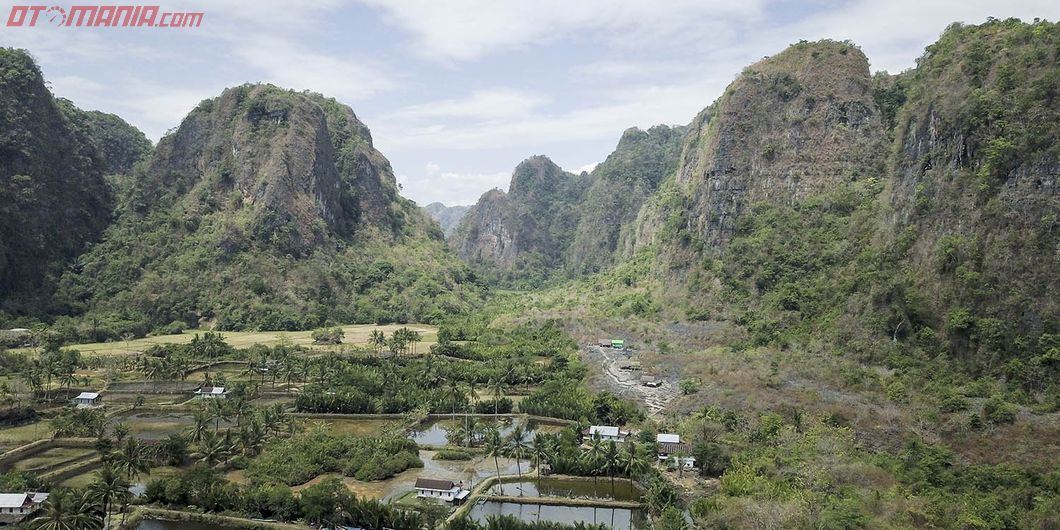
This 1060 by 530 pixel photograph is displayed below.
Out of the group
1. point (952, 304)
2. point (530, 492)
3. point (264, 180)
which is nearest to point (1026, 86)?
point (952, 304)

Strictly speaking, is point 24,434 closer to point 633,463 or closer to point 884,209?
point 633,463

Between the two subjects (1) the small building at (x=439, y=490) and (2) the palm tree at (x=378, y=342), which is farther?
(2) the palm tree at (x=378, y=342)

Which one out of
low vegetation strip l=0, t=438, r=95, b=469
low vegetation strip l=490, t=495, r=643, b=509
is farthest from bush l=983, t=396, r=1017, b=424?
low vegetation strip l=0, t=438, r=95, b=469

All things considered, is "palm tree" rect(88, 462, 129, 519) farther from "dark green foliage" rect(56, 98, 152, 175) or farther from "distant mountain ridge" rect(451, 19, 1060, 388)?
"dark green foliage" rect(56, 98, 152, 175)

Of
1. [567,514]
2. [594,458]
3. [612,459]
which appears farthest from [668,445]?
[567,514]

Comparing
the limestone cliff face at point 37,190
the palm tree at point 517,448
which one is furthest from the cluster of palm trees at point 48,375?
the palm tree at point 517,448

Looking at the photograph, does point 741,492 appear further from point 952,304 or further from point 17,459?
point 17,459

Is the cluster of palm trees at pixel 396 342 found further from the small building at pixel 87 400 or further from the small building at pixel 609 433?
the small building at pixel 609 433
